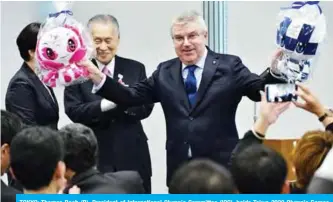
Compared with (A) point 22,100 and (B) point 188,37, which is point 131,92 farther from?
(A) point 22,100

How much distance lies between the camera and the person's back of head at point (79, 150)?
2.12 metres

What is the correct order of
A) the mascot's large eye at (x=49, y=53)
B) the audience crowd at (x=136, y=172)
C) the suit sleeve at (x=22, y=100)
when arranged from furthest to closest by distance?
the suit sleeve at (x=22, y=100), the mascot's large eye at (x=49, y=53), the audience crowd at (x=136, y=172)

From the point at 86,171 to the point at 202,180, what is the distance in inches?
27.1

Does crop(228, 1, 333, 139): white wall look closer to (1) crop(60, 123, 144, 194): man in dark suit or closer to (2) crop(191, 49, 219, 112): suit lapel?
(2) crop(191, 49, 219, 112): suit lapel

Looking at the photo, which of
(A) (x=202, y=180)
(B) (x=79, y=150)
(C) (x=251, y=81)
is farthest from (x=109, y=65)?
(A) (x=202, y=180)

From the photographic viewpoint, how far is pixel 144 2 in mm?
4035

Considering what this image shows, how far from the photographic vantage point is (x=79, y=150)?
7.06 feet

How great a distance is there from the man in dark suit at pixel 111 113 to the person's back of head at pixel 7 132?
2.10ft

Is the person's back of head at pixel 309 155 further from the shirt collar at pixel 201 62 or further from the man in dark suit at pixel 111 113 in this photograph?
the man in dark suit at pixel 111 113

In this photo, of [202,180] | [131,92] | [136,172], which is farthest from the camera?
[131,92]

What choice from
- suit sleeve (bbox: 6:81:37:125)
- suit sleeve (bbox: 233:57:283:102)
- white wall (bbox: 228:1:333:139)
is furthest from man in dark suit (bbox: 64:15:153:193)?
white wall (bbox: 228:1:333:139)

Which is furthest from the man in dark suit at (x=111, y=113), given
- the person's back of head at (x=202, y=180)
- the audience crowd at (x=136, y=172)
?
the person's back of head at (x=202, y=180)

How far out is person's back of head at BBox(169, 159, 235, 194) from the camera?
1.51m

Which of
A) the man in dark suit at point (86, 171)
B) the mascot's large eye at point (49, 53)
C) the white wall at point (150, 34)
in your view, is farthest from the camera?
the white wall at point (150, 34)
